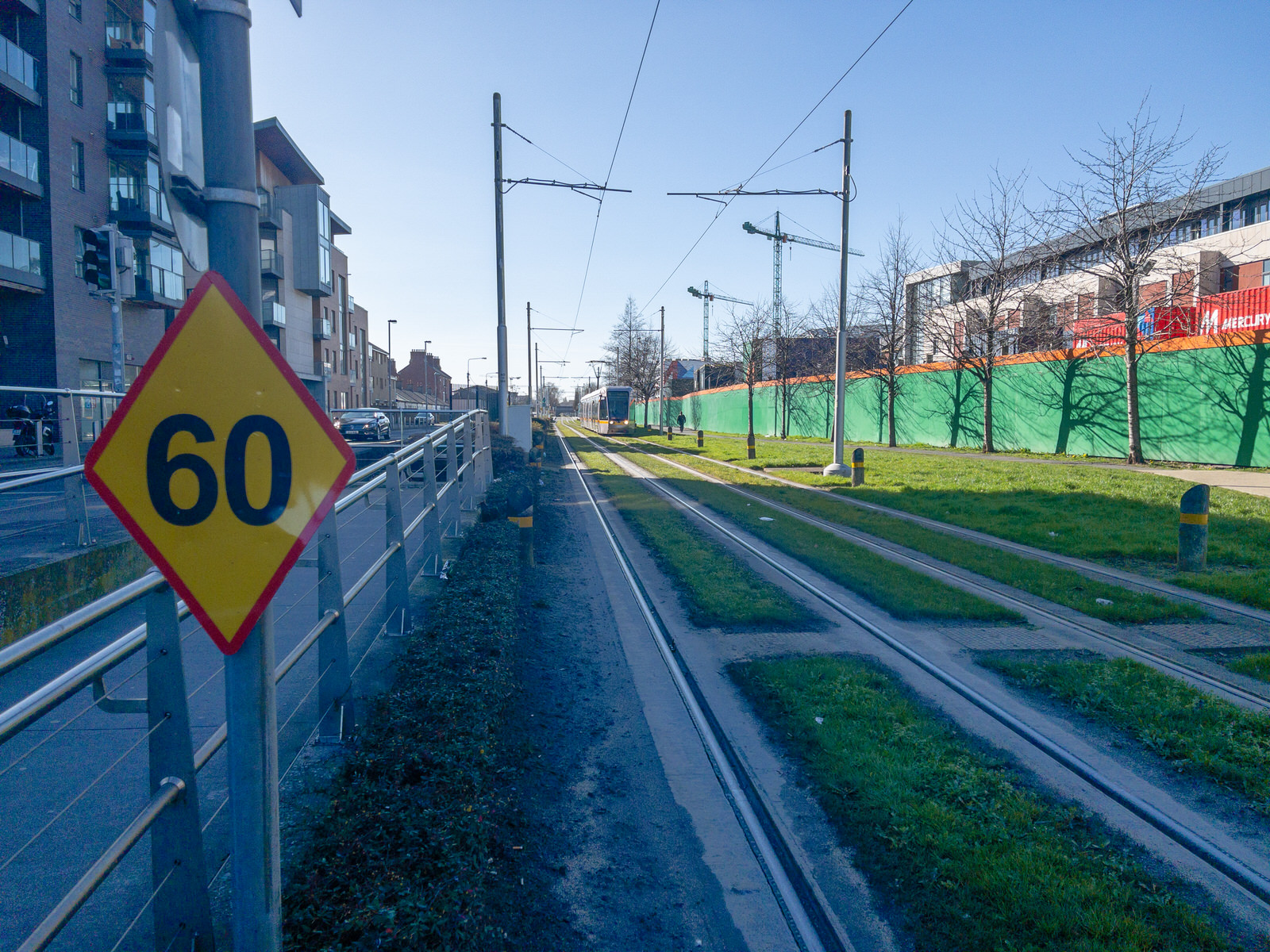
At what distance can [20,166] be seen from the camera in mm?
25688

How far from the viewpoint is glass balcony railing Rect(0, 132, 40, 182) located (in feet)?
82.1

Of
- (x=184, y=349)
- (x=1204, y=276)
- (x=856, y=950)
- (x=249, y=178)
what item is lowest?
(x=856, y=950)

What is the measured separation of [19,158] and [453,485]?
26327mm

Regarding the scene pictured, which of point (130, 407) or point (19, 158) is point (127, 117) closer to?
point (19, 158)

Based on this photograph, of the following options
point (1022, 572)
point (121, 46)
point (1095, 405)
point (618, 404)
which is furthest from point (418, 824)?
point (618, 404)

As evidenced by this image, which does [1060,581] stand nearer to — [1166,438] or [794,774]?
[794,774]

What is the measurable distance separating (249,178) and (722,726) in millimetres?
4058

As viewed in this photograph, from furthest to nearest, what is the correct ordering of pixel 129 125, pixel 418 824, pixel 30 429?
pixel 129 125, pixel 30 429, pixel 418 824

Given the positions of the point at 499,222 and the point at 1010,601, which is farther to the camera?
the point at 499,222

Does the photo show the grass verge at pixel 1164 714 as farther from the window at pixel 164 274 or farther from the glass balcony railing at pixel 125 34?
the glass balcony railing at pixel 125 34

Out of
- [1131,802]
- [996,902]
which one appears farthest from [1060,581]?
[996,902]

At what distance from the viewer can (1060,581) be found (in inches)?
337

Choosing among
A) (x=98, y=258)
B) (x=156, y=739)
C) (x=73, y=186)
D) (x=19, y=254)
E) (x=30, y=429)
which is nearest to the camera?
(x=156, y=739)

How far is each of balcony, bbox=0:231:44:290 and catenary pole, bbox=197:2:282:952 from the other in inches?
1189
